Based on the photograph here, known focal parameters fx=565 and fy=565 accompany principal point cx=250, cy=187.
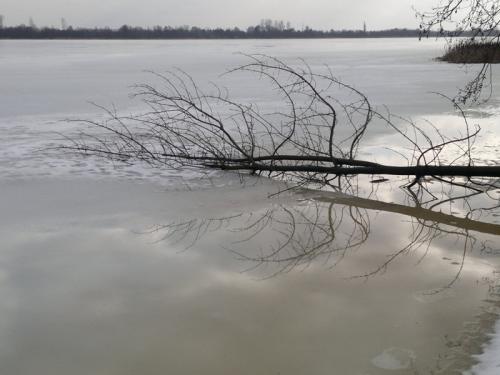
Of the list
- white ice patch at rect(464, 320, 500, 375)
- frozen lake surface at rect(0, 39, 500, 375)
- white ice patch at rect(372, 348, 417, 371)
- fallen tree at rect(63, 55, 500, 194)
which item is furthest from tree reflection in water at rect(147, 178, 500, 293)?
white ice patch at rect(372, 348, 417, 371)

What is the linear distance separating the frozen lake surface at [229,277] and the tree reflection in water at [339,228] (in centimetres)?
2

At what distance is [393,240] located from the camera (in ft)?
14.5

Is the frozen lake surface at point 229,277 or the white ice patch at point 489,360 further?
the frozen lake surface at point 229,277

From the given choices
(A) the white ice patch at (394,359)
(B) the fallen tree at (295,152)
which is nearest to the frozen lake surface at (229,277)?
(A) the white ice patch at (394,359)

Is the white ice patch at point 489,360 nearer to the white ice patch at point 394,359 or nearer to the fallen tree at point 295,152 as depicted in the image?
the white ice patch at point 394,359

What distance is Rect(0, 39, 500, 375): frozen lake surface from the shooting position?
109 inches

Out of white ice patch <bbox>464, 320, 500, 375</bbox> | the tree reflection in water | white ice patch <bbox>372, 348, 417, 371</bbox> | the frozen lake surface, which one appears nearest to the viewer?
white ice patch <bbox>464, 320, 500, 375</bbox>

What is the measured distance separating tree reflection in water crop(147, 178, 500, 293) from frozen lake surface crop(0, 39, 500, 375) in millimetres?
20

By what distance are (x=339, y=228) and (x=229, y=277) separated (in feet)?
4.51

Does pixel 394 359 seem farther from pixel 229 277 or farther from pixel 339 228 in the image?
pixel 339 228

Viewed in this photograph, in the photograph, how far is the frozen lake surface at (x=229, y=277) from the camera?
109 inches

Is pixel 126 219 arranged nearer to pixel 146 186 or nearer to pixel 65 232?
pixel 65 232

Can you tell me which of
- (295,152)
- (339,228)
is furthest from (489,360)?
(295,152)

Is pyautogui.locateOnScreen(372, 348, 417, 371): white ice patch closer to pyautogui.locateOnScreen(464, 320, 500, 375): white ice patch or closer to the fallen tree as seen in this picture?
pyautogui.locateOnScreen(464, 320, 500, 375): white ice patch
